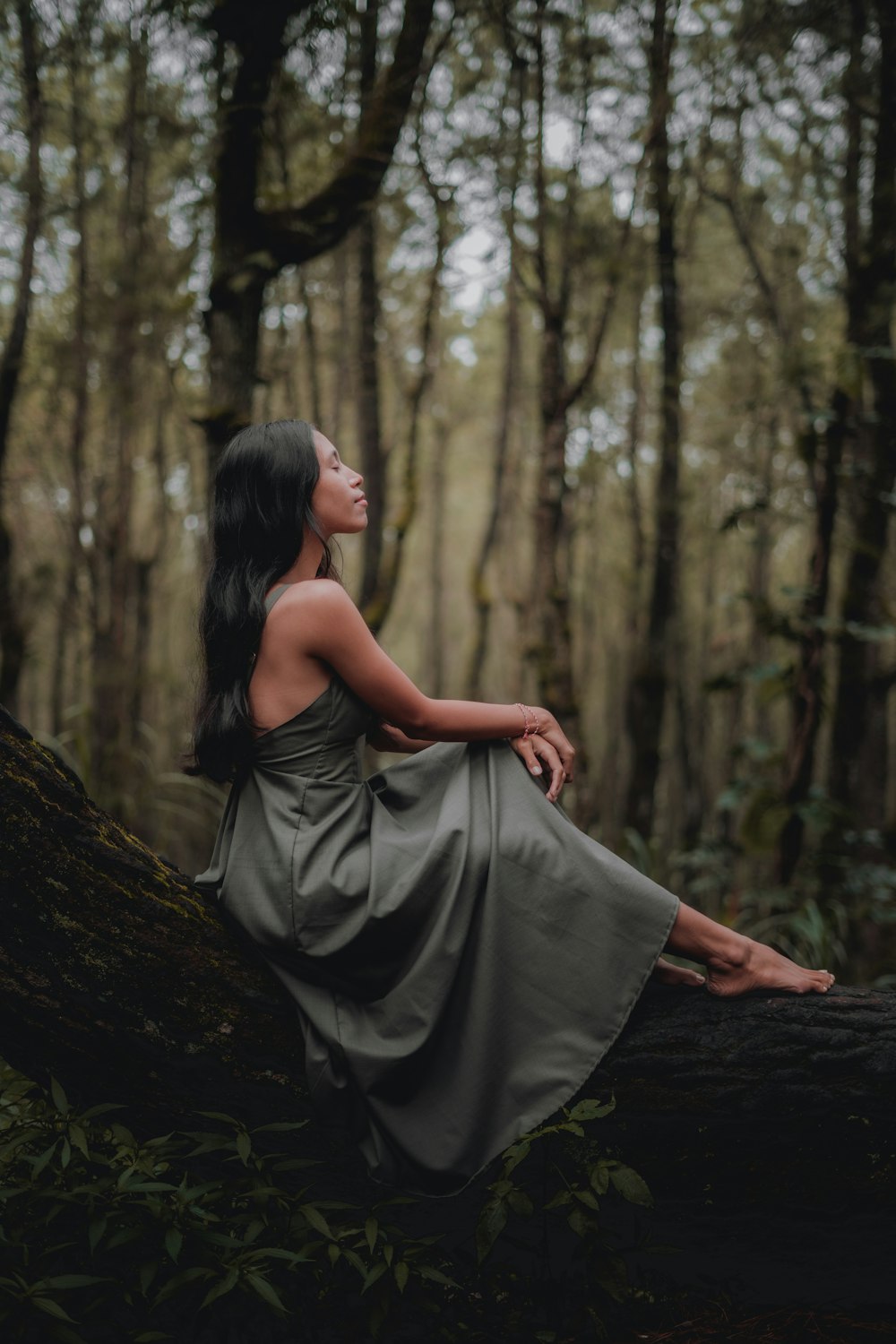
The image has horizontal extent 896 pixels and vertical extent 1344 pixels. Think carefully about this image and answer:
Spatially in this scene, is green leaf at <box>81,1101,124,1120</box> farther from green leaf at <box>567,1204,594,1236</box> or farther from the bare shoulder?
the bare shoulder

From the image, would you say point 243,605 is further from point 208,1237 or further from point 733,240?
point 733,240

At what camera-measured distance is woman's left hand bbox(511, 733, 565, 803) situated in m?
2.14

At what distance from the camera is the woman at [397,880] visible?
1915 mm

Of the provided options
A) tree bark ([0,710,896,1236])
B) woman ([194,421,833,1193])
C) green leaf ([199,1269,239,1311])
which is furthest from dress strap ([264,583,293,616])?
green leaf ([199,1269,239,1311])

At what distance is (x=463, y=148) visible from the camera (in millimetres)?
5684

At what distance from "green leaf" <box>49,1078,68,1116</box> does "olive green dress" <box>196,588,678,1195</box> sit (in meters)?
0.46

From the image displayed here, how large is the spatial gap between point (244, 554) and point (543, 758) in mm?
830

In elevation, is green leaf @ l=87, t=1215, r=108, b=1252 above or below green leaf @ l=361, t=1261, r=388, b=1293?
above

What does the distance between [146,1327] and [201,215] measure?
6.21 metres

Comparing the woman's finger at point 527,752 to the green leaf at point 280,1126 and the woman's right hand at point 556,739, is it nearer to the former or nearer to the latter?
A: the woman's right hand at point 556,739

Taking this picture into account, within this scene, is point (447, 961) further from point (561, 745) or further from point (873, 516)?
point (873, 516)

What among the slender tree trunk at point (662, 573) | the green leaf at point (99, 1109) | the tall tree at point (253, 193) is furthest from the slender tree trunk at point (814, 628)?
the green leaf at point (99, 1109)

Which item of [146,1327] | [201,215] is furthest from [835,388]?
[201,215]

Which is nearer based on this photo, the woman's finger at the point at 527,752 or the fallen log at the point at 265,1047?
the fallen log at the point at 265,1047
